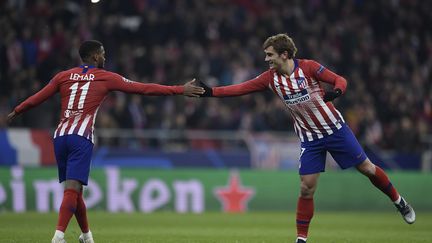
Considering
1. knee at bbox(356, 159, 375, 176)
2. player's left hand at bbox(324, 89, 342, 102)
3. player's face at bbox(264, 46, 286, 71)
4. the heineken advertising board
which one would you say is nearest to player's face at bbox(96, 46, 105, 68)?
player's face at bbox(264, 46, 286, 71)

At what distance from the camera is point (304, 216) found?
1042 centimetres

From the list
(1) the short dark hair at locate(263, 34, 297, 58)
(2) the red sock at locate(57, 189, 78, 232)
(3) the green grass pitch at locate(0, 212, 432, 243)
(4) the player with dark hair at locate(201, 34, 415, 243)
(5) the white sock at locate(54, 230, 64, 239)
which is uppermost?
(1) the short dark hair at locate(263, 34, 297, 58)

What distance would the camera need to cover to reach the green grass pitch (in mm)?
12102

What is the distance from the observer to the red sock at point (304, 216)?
409 inches

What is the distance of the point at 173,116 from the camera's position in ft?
72.8

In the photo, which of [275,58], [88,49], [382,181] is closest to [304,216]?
[382,181]

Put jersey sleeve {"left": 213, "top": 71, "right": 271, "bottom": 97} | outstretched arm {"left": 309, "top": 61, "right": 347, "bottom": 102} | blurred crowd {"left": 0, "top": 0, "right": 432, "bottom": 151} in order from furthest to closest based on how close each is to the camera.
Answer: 1. blurred crowd {"left": 0, "top": 0, "right": 432, "bottom": 151}
2. jersey sleeve {"left": 213, "top": 71, "right": 271, "bottom": 97}
3. outstretched arm {"left": 309, "top": 61, "right": 347, "bottom": 102}

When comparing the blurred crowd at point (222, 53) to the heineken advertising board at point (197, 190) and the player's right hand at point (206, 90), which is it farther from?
the player's right hand at point (206, 90)

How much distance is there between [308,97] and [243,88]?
0.90 m

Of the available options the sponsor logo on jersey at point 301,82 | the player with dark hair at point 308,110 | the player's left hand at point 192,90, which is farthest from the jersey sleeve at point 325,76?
the player's left hand at point 192,90

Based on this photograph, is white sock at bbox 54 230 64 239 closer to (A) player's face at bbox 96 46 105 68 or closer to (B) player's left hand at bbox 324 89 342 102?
(A) player's face at bbox 96 46 105 68

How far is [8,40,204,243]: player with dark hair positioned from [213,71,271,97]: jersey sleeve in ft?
2.24

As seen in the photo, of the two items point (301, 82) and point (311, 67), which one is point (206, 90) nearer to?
point (301, 82)

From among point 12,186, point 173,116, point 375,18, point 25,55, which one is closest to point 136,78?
point 173,116
